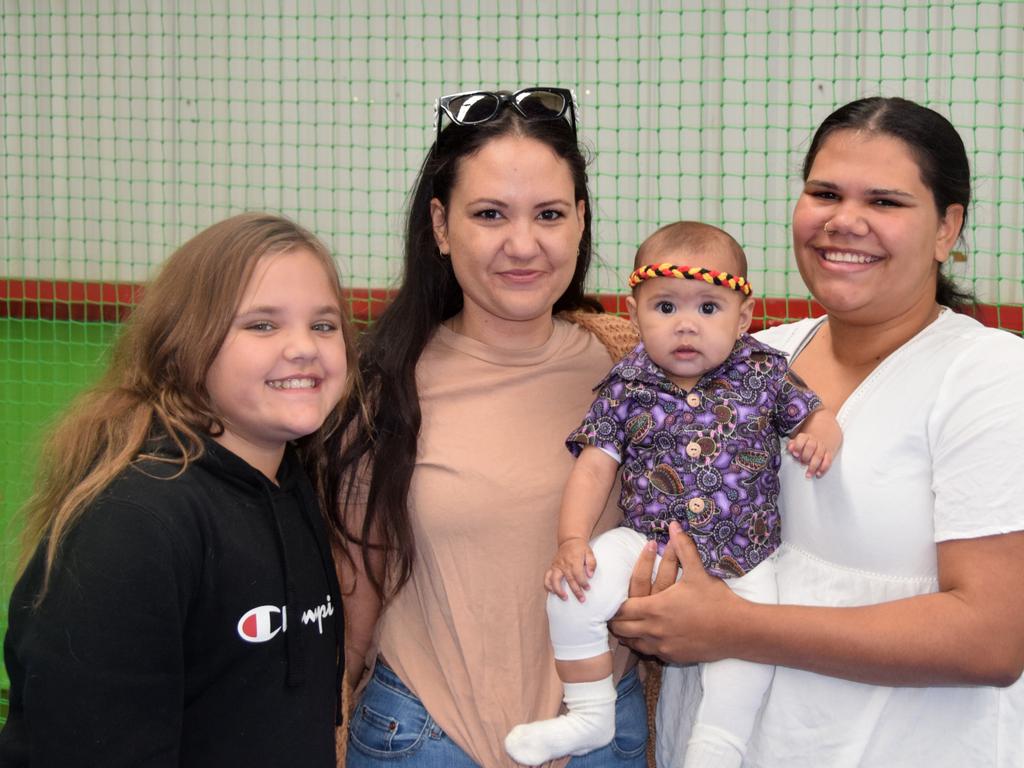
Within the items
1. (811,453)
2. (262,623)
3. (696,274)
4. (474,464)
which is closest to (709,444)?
(811,453)

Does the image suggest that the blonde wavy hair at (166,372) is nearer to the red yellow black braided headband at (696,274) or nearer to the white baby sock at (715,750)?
the red yellow black braided headband at (696,274)

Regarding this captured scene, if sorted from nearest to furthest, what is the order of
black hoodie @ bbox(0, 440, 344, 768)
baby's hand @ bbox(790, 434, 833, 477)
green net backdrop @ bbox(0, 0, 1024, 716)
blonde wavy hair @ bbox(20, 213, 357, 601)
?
black hoodie @ bbox(0, 440, 344, 768) → blonde wavy hair @ bbox(20, 213, 357, 601) → baby's hand @ bbox(790, 434, 833, 477) → green net backdrop @ bbox(0, 0, 1024, 716)

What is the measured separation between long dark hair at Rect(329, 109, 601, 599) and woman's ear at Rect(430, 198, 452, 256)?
0.05 ft

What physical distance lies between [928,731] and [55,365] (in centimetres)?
367

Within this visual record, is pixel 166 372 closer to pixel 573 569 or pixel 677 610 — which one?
pixel 573 569

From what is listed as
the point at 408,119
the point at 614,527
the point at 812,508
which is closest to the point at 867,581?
the point at 812,508

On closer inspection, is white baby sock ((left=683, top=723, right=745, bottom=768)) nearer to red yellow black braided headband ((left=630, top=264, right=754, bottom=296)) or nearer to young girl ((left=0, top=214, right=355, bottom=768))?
young girl ((left=0, top=214, right=355, bottom=768))

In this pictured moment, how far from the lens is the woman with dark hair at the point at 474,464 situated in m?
1.55

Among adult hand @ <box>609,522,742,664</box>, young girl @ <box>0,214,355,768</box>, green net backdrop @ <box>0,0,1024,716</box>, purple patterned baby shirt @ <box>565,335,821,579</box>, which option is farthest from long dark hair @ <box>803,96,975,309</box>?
green net backdrop @ <box>0,0,1024,716</box>

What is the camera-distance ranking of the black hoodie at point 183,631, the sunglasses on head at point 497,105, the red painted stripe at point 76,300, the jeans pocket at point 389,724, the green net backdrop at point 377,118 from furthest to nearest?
the red painted stripe at point 76,300, the green net backdrop at point 377,118, the sunglasses on head at point 497,105, the jeans pocket at point 389,724, the black hoodie at point 183,631

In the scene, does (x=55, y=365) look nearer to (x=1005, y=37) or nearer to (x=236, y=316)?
(x=236, y=316)

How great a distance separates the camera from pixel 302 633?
136 cm

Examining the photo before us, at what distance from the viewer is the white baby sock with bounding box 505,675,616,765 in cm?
146

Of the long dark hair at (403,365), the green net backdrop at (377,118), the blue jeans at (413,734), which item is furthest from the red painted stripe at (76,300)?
the blue jeans at (413,734)
